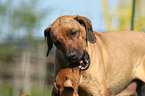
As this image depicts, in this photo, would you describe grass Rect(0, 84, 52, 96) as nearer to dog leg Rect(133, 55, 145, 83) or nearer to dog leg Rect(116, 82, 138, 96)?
dog leg Rect(116, 82, 138, 96)

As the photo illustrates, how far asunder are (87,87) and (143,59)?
1.43 meters

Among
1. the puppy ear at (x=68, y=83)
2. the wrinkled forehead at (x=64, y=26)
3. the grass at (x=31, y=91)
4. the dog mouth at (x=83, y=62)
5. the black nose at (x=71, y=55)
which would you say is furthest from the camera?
the grass at (x=31, y=91)

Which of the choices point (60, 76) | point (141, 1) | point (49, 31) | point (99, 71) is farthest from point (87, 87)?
point (141, 1)

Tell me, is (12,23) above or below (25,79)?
above

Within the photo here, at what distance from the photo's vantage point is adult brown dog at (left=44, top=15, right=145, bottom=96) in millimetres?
3719

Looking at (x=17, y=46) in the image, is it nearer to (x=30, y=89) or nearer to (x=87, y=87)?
(x=30, y=89)

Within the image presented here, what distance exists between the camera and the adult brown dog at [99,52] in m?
3.72

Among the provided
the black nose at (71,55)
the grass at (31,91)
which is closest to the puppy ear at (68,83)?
the black nose at (71,55)

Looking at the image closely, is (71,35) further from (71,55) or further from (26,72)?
(26,72)

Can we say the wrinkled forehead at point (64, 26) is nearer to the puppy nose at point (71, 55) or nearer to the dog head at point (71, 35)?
the dog head at point (71, 35)

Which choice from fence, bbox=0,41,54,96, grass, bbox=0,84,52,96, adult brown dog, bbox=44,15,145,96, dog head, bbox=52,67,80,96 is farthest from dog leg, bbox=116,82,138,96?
fence, bbox=0,41,54,96

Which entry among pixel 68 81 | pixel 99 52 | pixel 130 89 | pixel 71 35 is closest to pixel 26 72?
pixel 130 89

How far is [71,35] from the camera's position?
3.72 m

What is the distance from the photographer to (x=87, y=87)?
13.0ft
